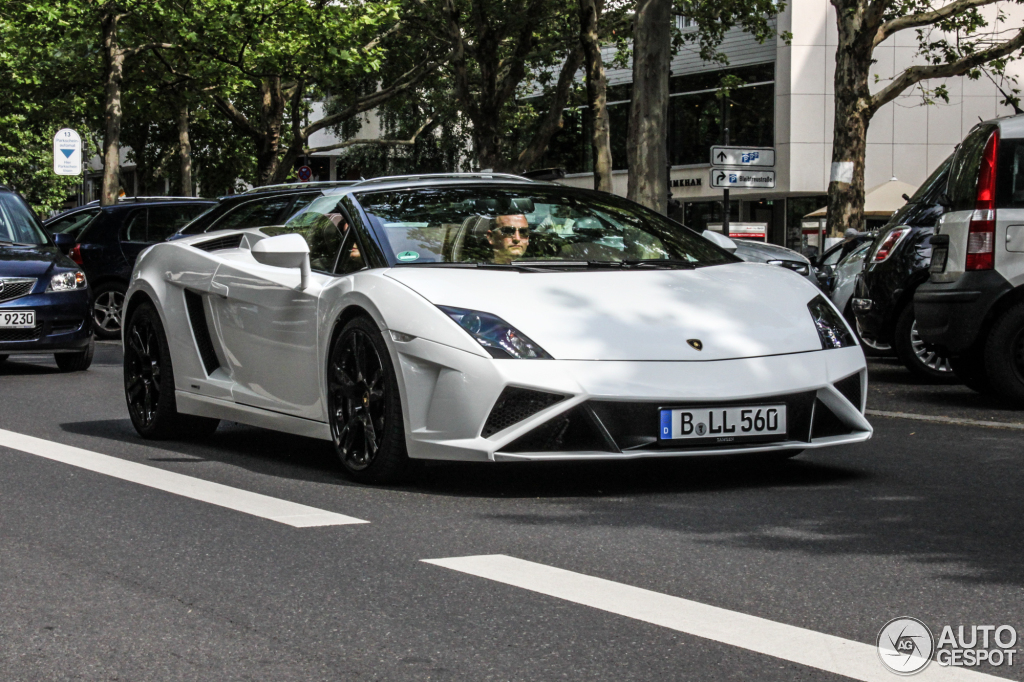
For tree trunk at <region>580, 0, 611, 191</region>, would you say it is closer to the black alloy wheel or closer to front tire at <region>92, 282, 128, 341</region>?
front tire at <region>92, 282, 128, 341</region>

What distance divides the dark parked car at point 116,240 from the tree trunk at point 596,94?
4720 millimetres

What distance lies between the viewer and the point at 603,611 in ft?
13.5

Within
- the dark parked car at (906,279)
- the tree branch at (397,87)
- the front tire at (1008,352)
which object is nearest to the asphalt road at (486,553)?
the front tire at (1008,352)

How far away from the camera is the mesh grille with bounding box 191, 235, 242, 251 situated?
8102 mm

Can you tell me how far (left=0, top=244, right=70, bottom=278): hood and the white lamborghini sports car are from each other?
20.7 feet

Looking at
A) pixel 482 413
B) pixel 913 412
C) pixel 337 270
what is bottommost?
pixel 913 412

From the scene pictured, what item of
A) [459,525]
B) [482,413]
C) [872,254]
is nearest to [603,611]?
[459,525]

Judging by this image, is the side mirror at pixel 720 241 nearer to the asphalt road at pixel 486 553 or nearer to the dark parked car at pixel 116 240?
the asphalt road at pixel 486 553

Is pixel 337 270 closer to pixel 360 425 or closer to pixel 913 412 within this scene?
pixel 360 425

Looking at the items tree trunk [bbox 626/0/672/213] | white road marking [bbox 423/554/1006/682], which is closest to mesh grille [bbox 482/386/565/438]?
white road marking [bbox 423/554/1006/682]

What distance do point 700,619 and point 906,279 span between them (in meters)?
8.18

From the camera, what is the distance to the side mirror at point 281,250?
21.9 ft

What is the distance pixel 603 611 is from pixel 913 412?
19.2ft

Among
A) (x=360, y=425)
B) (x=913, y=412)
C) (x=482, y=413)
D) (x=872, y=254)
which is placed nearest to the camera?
(x=482, y=413)
